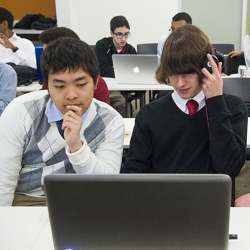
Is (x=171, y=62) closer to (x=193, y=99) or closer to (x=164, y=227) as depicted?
(x=193, y=99)

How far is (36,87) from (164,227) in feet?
9.96

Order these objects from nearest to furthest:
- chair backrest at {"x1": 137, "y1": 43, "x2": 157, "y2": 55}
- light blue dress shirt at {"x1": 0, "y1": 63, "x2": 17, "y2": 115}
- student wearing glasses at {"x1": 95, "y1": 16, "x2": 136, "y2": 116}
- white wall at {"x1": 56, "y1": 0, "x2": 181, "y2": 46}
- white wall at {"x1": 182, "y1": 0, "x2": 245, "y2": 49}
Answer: light blue dress shirt at {"x1": 0, "y1": 63, "x2": 17, "y2": 115}, student wearing glasses at {"x1": 95, "y1": 16, "x2": 136, "y2": 116}, chair backrest at {"x1": 137, "y1": 43, "x2": 157, "y2": 55}, white wall at {"x1": 56, "y1": 0, "x2": 181, "y2": 46}, white wall at {"x1": 182, "y1": 0, "x2": 245, "y2": 49}

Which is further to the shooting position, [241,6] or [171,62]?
[241,6]

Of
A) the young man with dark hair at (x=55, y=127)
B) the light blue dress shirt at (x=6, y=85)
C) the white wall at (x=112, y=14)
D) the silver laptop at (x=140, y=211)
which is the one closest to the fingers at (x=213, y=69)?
the young man with dark hair at (x=55, y=127)

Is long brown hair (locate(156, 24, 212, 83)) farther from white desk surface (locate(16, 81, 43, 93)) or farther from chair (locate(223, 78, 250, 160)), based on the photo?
white desk surface (locate(16, 81, 43, 93))

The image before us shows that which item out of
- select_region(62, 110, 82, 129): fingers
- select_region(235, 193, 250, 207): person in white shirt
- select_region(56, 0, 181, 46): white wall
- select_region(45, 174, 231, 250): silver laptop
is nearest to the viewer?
select_region(45, 174, 231, 250): silver laptop

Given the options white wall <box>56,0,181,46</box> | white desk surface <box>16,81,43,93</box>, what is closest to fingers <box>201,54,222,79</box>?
white desk surface <box>16,81,43,93</box>

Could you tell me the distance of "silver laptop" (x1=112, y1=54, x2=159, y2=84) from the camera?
3.59 m

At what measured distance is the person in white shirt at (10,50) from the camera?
14.0 feet

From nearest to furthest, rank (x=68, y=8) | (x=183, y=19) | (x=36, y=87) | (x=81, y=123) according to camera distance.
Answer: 1. (x=81, y=123)
2. (x=36, y=87)
3. (x=183, y=19)
4. (x=68, y=8)

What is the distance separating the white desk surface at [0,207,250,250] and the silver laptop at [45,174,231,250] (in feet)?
0.77

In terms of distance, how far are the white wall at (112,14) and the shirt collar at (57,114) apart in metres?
4.54

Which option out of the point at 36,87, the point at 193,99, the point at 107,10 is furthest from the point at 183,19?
the point at 193,99

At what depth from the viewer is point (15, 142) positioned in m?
1.54
